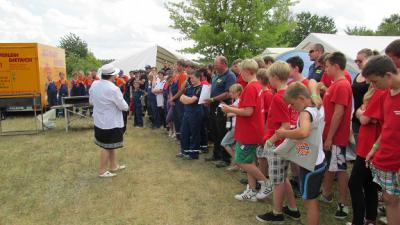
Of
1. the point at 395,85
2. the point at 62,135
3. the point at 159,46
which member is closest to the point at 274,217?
the point at 395,85

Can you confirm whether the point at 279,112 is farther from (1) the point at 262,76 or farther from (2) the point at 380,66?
(2) the point at 380,66

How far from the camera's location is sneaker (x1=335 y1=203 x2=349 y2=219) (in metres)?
4.10

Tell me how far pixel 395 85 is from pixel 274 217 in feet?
6.59

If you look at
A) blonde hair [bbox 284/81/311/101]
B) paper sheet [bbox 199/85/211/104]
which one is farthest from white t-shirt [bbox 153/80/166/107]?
blonde hair [bbox 284/81/311/101]

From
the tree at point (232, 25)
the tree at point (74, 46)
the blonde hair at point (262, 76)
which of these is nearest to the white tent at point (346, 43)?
the tree at point (232, 25)

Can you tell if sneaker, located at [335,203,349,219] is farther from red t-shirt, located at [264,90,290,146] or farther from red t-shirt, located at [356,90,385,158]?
red t-shirt, located at [264,90,290,146]

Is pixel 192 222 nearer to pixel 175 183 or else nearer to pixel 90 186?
pixel 175 183

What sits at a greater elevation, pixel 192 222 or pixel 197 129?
pixel 197 129

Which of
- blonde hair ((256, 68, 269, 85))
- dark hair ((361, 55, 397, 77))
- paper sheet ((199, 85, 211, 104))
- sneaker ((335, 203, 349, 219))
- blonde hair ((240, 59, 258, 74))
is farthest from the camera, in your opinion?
paper sheet ((199, 85, 211, 104))

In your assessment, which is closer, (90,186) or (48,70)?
(90,186)

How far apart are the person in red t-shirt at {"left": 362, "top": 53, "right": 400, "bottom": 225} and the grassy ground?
1.16 meters

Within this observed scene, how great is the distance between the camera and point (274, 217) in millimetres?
3980

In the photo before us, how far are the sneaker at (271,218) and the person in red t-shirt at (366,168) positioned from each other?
797mm

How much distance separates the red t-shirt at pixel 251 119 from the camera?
427 cm
